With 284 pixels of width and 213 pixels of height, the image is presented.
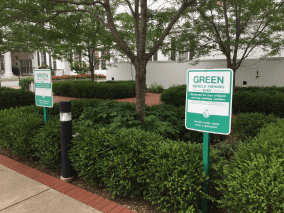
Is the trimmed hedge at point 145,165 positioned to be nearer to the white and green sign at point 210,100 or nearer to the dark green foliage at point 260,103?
the white and green sign at point 210,100

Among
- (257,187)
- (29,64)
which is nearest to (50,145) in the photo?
(257,187)

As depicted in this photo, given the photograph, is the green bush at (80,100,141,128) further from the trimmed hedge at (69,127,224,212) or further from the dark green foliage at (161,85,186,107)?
the dark green foliage at (161,85,186,107)

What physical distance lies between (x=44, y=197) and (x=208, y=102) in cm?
252

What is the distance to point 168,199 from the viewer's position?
255cm

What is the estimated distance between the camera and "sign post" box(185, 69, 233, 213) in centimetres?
233

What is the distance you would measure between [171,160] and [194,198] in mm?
454

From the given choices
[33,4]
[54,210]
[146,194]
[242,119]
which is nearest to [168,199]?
[146,194]

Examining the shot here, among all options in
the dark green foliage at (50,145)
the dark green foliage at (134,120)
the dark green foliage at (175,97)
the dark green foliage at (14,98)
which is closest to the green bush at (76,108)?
the dark green foliage at (134,120)

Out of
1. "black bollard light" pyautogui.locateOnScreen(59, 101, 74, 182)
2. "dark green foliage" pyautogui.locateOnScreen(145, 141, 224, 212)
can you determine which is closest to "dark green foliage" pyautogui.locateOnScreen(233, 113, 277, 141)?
"dark green foliage" pyautogui.locateOnScreen(145, 141, 224, 212)

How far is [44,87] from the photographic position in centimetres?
441

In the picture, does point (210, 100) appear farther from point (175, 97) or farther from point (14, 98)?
point (14, 98)

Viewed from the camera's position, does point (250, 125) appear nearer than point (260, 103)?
Yes

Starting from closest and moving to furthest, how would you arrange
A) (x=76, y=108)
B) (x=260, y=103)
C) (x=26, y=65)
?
(x=76, y=108) → (x=260, y=103) → (x=26, y=65)

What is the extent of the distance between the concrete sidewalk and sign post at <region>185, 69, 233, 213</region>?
1.34m
